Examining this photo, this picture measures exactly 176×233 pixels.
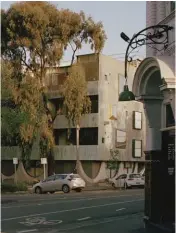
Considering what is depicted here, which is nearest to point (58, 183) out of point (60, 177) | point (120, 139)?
point (60, 177)

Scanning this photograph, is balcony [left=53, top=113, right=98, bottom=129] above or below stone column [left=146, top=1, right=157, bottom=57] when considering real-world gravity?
below

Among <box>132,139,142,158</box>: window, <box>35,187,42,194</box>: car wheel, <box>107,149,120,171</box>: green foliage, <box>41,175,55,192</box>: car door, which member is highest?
<box>132,139,142,158</box>: window

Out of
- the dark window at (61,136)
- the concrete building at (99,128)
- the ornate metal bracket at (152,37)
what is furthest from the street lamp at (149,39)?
the dark window at (61,136)

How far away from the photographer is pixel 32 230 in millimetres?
13758

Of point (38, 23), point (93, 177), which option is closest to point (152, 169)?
A: point (38, 23)

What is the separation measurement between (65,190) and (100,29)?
48.3 feet

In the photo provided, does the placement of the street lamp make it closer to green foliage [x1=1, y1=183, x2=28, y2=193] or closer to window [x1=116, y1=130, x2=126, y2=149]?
green foliage [x1=1, y1=183, x2=28, y2=193]

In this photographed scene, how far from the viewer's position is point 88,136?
154 ft

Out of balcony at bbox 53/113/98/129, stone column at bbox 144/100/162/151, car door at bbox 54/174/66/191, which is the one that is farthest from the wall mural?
stone column at bbox 144/100/162/151

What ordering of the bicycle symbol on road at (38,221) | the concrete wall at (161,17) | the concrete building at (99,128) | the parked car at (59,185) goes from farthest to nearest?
the concrete building at (99,128) → the parked car at (59,185) → the bicycle symbol on road at (38,221) → the concrete wall at (161,17)

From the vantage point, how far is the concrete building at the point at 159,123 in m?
11.9

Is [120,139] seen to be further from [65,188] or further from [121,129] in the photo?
[65,188]

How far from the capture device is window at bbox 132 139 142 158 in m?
49.3

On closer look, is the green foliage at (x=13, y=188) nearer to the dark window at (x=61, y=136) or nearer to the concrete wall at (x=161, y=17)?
the dark window at (x=61, y=136)
